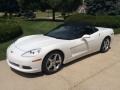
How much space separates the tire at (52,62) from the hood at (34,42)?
353mm

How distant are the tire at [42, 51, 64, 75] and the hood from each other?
0.35 meters

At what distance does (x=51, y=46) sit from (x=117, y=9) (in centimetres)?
1470

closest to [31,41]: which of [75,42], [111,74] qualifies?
[75,42]

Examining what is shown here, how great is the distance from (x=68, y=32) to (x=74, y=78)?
5.88 ft

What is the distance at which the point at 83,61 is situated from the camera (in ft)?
23.4

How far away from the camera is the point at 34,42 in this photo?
6.42 meters

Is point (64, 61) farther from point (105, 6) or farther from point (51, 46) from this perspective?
point (105, 6)

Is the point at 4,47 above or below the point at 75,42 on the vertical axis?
below

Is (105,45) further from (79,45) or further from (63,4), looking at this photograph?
(63,4)

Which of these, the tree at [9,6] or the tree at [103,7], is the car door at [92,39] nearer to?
the tree at [103,7]

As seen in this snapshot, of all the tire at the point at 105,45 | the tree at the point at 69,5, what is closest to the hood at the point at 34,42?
the tire at the point at 105,45

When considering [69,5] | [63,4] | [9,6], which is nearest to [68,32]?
[63,4]

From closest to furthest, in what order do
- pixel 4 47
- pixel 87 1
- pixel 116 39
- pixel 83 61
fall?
pixel 83 61 → pixel 4 47 → pixel 116 39 → pixel 87 1

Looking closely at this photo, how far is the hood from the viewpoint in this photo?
610cm
